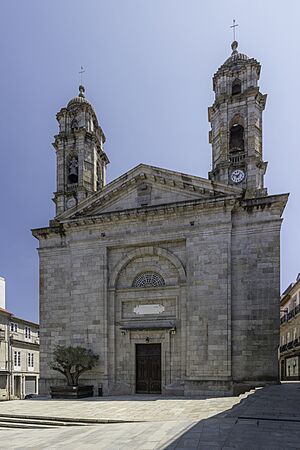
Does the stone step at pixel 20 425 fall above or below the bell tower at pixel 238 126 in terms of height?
below

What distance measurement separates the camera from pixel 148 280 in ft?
66.7

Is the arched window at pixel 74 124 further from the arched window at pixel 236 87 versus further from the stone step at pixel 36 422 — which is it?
the stone step at pixel 36 422

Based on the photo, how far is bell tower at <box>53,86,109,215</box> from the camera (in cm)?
2430

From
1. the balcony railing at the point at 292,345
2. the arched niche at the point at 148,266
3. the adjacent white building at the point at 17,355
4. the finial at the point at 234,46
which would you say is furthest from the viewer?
the adjacent white building at the point at 17,355

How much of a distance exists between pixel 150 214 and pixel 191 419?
1093cm

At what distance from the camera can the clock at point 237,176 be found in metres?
20.7

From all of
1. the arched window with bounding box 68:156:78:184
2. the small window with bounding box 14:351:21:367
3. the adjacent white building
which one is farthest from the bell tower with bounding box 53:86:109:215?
the small window with bounding box 14:351:21:367

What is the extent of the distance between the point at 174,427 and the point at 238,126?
1708 cm

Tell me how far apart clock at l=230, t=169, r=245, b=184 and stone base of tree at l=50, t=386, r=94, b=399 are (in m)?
13.3

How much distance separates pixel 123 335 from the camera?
65.6 ft

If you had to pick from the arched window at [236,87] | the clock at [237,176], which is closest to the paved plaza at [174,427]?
the clock at [237,176]

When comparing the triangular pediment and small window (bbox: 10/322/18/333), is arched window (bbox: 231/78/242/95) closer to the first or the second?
the triangular pediment

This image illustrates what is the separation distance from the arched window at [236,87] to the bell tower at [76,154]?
928cm

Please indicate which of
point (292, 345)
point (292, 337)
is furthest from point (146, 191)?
point (292, 337)
